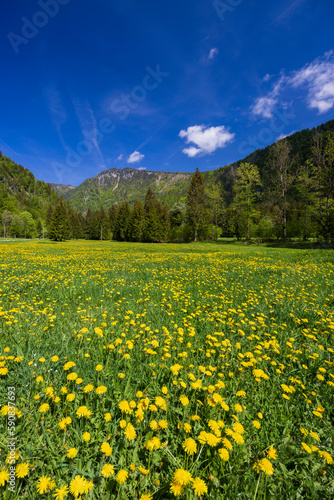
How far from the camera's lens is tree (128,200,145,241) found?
2156 inches

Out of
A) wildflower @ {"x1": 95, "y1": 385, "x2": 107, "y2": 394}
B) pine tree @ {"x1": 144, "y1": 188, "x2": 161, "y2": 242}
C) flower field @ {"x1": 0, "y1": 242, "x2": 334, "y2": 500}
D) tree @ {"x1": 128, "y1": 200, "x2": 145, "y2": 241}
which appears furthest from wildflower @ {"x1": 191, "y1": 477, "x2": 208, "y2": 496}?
tree @ {"x1": 128, "y1": 200, "x2": 145, "y2": 241}

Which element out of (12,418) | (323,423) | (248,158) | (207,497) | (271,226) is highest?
(248,158)

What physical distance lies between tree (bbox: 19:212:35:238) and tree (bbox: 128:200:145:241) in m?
59.5

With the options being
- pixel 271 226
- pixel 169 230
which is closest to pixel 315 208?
pixel 271 226

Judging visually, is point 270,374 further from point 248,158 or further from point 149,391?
point 248,158

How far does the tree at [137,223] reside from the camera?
180ft

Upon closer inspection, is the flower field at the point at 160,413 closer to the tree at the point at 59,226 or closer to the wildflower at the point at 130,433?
the wildflower at the point at 130,433

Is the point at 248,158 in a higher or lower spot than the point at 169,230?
higher

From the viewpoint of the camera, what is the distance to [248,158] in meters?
145


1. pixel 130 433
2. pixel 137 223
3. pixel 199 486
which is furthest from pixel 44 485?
pixel 137 223

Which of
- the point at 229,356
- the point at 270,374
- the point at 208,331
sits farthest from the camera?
the point at 208,331

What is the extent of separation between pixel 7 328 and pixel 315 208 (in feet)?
110

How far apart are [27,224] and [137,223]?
63.7m

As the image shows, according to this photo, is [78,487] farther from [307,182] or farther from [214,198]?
[214,198]
